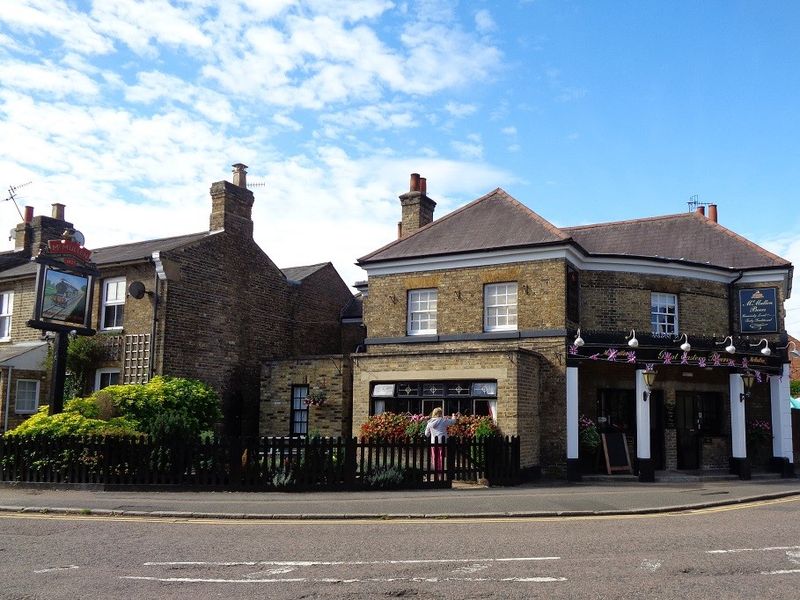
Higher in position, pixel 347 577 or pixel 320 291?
pixel 320 291

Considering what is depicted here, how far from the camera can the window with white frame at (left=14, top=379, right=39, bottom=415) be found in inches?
875

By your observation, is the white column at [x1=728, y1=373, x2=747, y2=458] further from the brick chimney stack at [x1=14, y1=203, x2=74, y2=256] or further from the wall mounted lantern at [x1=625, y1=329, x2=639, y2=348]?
the brick chimney stack at [x1=14, y1=203, x2=74, y2=256]

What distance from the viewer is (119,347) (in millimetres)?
21641

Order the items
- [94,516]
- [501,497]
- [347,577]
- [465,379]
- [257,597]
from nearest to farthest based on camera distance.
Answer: [257,597] < [347,577] < [94,516] < [501,497] < [465,379]

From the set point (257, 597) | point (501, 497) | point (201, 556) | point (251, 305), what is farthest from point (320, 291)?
point (257, 597)

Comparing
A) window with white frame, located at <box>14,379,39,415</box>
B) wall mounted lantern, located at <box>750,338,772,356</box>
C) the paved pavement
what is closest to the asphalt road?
the paved pavement

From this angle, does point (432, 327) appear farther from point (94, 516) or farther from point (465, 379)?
point (94, 516)

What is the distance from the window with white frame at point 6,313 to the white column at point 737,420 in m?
22.9

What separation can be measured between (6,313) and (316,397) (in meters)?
11.7

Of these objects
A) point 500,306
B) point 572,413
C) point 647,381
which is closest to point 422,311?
point 500,306

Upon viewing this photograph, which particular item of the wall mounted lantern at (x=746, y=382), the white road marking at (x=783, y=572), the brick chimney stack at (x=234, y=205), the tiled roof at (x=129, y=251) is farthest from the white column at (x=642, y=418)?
the tiled roof at (x=129, y=251)

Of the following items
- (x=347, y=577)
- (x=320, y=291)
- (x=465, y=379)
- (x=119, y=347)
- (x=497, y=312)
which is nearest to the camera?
(x=347, y=577)

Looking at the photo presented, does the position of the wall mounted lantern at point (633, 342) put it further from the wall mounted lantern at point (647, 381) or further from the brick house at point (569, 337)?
the wall mounted lantern at point (647, 381)

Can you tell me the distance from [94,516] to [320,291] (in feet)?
53.0
